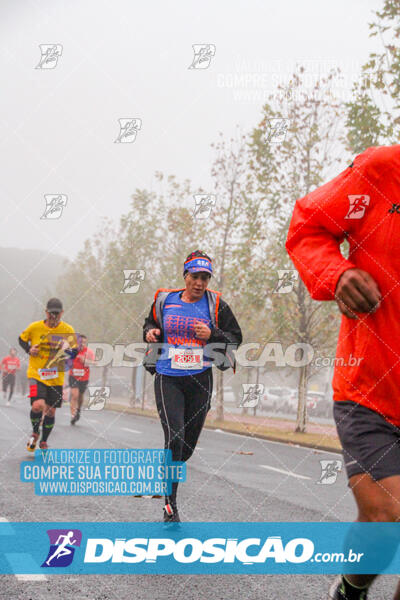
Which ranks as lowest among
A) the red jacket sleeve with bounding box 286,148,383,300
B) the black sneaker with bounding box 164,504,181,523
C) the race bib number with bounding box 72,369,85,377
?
the race bib number with bounding box 72,369,85,377

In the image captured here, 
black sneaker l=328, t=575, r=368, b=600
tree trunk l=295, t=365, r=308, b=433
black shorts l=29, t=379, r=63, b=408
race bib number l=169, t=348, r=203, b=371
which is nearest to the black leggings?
race bib number l=169, t=348, r=203, b=371

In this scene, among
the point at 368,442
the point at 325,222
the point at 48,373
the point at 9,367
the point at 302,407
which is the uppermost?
the point at 325,222

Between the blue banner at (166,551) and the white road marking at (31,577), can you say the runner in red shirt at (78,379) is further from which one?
the white road marking at (31,577)

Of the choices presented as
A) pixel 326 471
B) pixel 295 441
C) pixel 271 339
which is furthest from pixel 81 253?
pixel 326 471

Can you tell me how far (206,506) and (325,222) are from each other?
4.39 meters

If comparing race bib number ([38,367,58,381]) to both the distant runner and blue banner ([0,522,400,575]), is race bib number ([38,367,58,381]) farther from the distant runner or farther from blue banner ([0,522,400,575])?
blue banner ([0,522,400,575])

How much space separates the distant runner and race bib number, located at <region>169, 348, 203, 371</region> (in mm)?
3797

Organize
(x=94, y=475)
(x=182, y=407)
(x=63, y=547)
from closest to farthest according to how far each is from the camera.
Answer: (x=63, y=547), (x=182, y=407), (x=94, y=475)

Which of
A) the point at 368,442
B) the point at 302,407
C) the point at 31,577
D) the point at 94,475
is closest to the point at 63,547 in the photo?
the point at 31,577

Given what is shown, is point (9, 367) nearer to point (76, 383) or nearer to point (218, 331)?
point (76, 383)

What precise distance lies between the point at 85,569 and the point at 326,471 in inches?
223

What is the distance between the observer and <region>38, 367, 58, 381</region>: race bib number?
907cm

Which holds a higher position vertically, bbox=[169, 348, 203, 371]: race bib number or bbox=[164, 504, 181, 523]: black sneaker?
bbox=[169, 348, 203, 371]: race bib number

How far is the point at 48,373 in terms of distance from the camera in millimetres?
9117
